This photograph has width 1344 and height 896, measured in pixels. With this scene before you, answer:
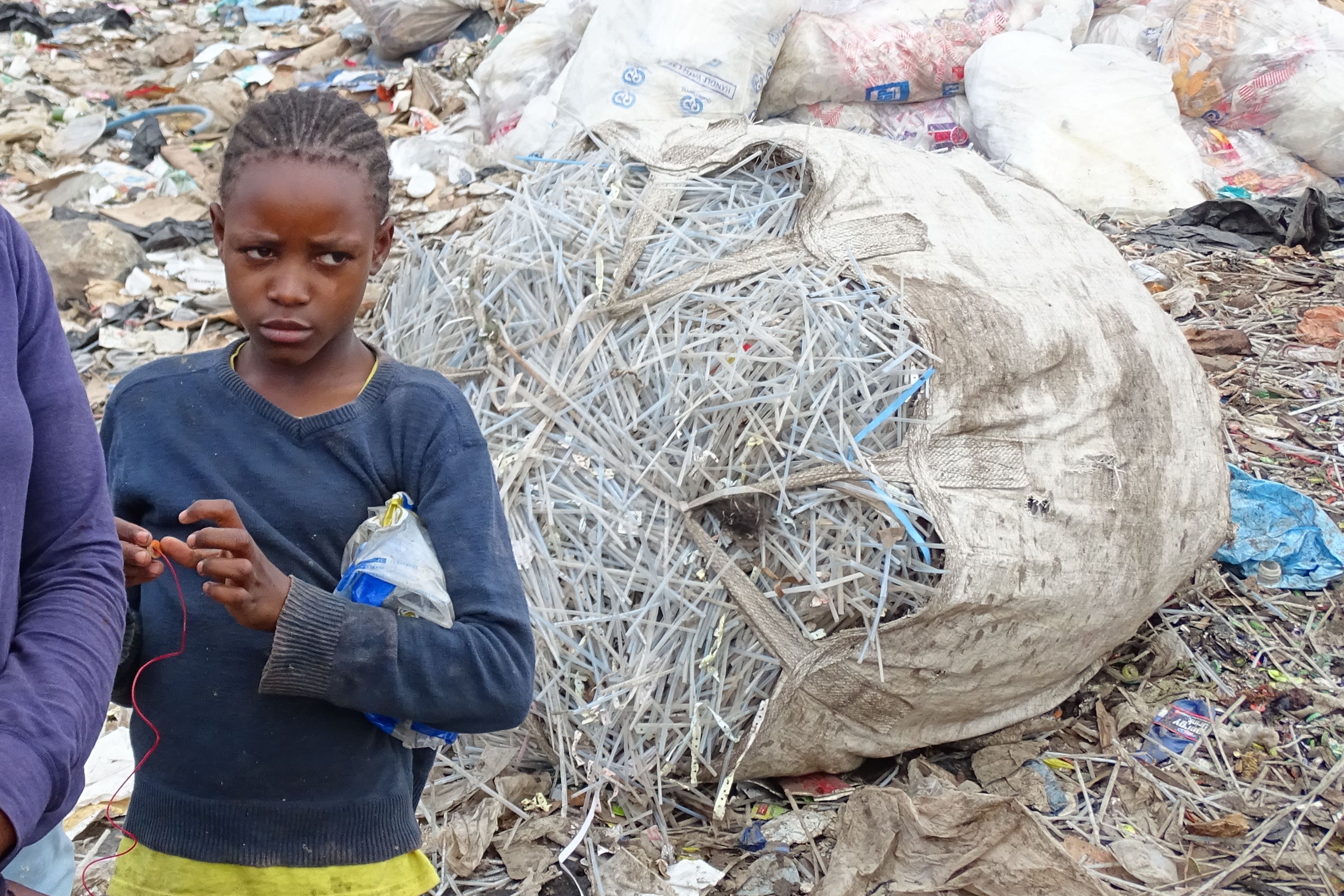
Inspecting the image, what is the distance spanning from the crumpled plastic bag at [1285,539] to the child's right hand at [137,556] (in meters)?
2.45

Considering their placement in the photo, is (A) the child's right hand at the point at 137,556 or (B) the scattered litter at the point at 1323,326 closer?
(A) the child's right hand at the point at 137,556

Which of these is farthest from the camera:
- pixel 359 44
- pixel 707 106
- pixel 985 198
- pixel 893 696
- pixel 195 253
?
pixel 359 44

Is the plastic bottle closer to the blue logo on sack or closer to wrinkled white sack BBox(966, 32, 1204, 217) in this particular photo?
wrinkled white sack BBox(966, 32, 1204, 217)

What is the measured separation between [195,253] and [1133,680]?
12.8ft

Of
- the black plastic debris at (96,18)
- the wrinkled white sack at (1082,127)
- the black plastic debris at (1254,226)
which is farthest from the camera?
the black plastic debris at (96,18)

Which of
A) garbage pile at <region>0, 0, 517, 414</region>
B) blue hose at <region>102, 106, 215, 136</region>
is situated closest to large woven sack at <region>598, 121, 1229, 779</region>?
garbage pile at <region>0, 0, 517, 414</region>

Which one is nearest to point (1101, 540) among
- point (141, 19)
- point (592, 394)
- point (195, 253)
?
point (592, 394)

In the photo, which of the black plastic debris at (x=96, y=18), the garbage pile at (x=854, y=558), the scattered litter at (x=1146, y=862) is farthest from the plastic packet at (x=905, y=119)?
the black plastic debris at (x=96, y=18)

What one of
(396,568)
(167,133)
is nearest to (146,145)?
(167,133)

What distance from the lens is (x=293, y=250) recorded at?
1178 millimetres

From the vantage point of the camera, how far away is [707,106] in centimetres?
399

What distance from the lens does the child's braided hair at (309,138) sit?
1191mm

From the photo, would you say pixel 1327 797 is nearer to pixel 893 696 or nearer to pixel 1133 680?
pixel 1133 680

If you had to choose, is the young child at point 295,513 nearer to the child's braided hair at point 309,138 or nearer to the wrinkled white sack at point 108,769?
the child's braided hair at point 309,138
